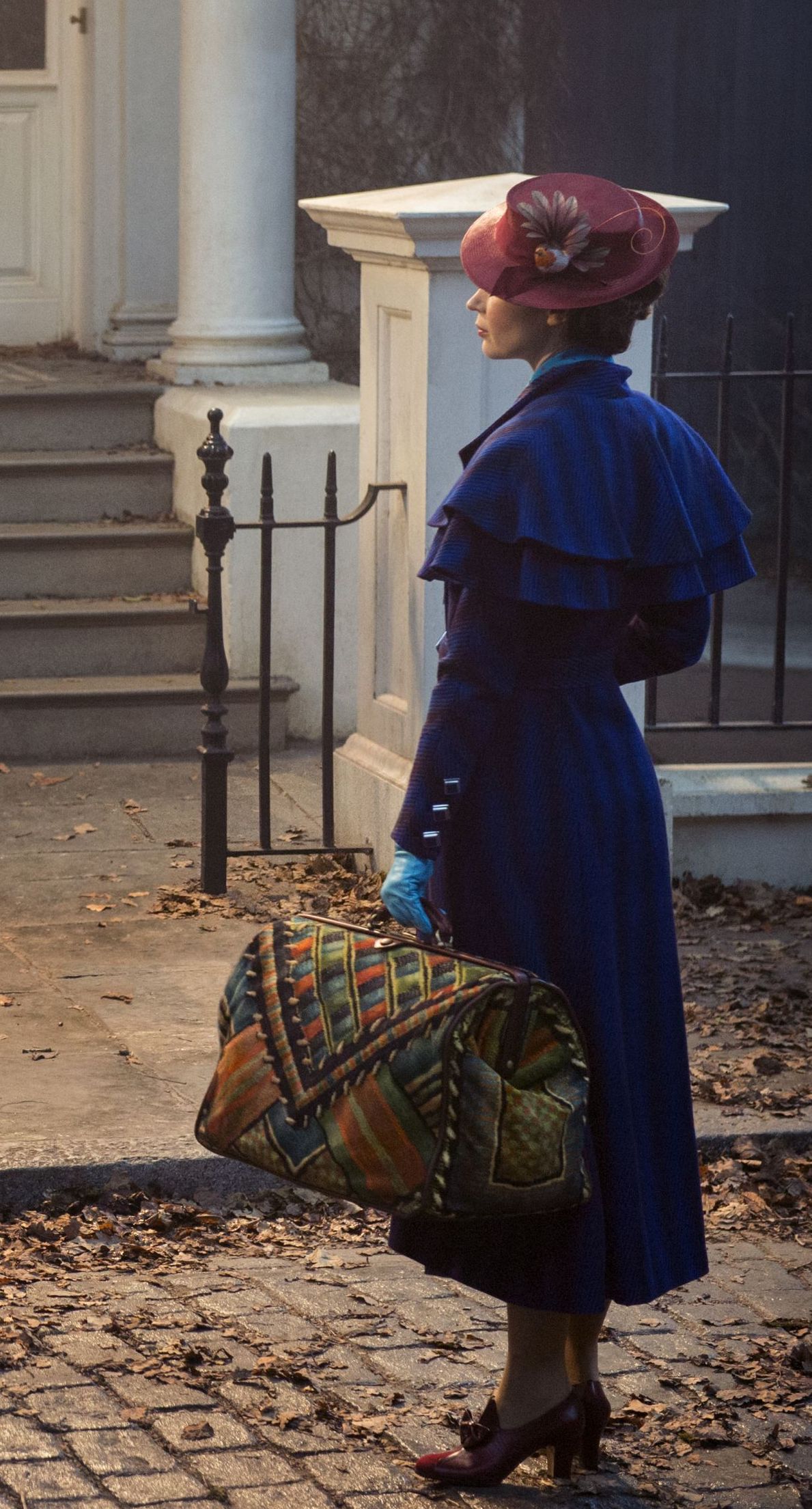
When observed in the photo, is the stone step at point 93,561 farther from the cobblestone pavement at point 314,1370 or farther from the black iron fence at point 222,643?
the cobblestone pavement at point 314,1370

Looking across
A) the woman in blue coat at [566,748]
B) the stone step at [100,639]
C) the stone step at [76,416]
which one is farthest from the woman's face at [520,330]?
the stone step at [76,416]

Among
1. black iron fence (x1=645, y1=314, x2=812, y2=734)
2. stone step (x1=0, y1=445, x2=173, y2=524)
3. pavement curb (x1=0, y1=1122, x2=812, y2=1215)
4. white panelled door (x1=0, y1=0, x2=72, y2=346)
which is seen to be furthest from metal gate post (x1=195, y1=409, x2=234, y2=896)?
white panelled door (x1=0, y1=0, x2=72, y2=346)

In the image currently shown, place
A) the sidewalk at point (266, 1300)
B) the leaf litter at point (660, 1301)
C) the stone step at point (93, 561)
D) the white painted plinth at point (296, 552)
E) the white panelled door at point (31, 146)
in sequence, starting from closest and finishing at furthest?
the sidewalk at point (266, 1300)
the leaf litter at point (660, 1301)
the white painted plinth at point (296, 552)
the stone step at point (93, 561)
the white panelled door at point (31, 146)

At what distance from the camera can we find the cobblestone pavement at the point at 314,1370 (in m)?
3.23

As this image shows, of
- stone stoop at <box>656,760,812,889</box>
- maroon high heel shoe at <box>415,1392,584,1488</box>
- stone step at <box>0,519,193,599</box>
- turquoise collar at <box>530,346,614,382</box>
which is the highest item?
turquoise collar at <box>530,346,614,382</box>

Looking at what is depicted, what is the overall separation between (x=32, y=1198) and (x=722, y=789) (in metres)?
2.90

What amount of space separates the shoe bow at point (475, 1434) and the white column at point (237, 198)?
630 centimetres

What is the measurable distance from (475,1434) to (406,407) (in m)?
3.54

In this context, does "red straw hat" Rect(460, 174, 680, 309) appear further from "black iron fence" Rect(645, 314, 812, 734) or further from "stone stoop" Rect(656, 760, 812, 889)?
"stone stoop" Rect(656, 760, 812, 889)

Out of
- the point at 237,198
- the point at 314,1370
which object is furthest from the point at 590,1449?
the point at 237,198

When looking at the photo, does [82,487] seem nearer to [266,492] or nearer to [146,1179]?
[266,492]

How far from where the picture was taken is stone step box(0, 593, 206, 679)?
8.20m

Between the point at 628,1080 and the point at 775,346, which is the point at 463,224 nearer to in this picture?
the point at 628,1080

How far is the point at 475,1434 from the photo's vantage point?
323 cm
